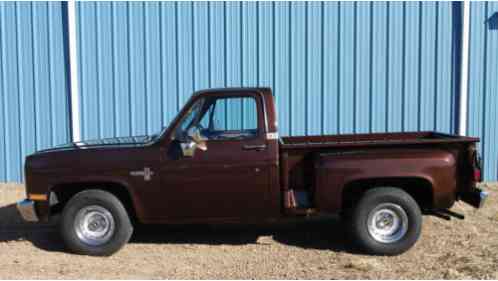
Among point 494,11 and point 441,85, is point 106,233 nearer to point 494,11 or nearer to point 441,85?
point 441,85

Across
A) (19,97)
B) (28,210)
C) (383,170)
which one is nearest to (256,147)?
(383,170)

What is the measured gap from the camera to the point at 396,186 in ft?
19.6

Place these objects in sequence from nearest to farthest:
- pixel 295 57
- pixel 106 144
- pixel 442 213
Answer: pixel 442 213
pixel 106 144
pixel 295 57

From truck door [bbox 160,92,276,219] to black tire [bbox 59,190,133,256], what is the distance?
51cm

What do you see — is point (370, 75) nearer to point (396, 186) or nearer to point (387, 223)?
point (396, 186)

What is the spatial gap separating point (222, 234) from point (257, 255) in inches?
38.4

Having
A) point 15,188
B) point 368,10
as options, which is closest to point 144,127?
point 15,188

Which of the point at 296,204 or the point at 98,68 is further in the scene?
the point at 98,68

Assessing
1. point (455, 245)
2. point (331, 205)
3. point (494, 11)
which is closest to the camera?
point (331, 205)

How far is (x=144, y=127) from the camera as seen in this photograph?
9445mm

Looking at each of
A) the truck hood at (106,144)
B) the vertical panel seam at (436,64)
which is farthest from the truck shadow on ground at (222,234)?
the vertical panel seam at (436,64)

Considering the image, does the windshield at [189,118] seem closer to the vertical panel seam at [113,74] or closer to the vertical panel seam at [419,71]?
the vertical panel seam at [113,74]

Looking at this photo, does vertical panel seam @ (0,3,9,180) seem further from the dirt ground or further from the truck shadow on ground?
the dirt ground

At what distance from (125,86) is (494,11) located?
6599 mm
